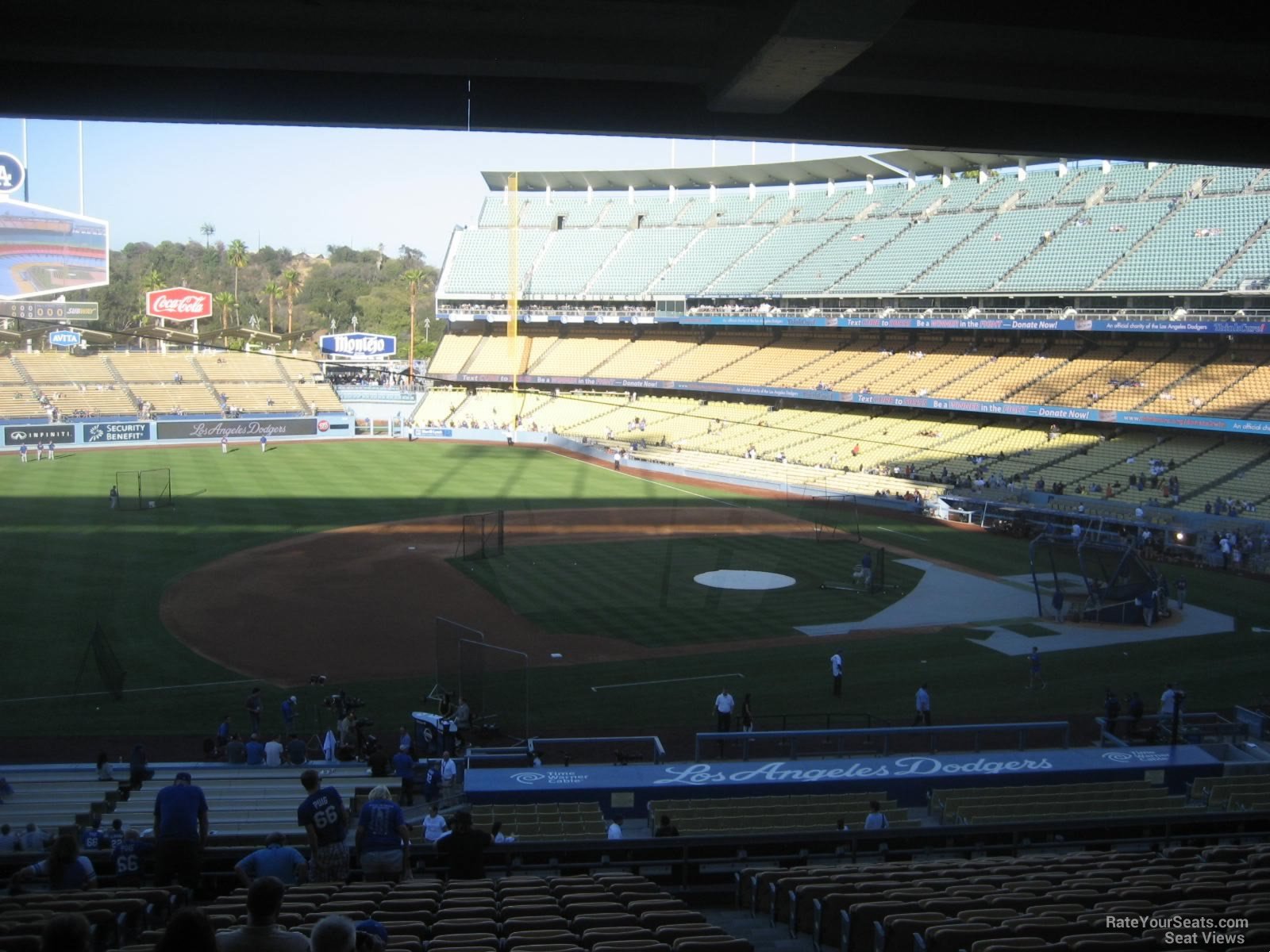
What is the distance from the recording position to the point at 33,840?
11453 mm

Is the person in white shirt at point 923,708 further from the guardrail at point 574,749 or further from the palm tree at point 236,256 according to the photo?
the palm tree at point 236,256

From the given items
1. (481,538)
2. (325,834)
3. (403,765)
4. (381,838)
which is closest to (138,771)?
(403,765)

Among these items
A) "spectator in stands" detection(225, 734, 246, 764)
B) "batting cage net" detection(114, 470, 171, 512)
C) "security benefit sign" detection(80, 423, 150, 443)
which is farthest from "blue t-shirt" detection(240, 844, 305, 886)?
→ "security benefit sign" detection(80, 423, 150, 443)

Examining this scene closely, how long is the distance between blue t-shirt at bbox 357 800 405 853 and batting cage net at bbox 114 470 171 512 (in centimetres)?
3608

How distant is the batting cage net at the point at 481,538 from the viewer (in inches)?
1350

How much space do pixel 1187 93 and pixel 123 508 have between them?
41347 millimetres

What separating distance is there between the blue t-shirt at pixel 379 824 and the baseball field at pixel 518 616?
11.9 metres

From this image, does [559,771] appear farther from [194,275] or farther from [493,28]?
[194,275]

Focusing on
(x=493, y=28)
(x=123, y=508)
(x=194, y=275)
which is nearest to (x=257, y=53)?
(x=493, y=28)

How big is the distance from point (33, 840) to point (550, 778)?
20.1 feet

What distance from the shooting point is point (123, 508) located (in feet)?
133

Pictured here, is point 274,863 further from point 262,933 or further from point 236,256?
point 236,256

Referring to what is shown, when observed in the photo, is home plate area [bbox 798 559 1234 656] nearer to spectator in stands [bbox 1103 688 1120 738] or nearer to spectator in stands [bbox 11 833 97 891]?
spectator in stands [bbox 1103 688 1120 738]

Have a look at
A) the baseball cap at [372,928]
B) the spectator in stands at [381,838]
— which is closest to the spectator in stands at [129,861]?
the spectator in stands at [381,838]
